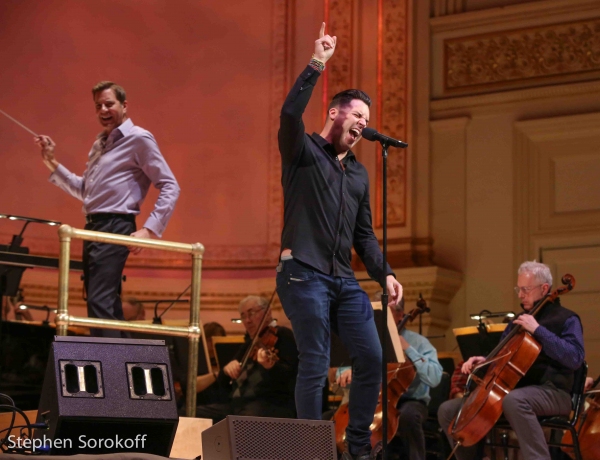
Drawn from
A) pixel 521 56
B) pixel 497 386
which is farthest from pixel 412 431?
pixel 521 56

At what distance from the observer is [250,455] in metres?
2.92

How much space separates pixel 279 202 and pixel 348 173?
13.0 feet

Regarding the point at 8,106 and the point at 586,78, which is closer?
the point at 586,78

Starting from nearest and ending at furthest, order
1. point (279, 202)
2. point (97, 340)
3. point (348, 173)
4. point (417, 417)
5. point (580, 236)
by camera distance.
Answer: point (97, 340), point (348, 173), point (417, 417), point (580, 236), point (279, 202)

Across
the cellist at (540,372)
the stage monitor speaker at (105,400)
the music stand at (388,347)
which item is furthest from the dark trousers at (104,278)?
the cellist at (540,372)

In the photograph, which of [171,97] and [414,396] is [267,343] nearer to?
[414,396]

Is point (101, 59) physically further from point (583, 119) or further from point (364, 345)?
point (364, 345)

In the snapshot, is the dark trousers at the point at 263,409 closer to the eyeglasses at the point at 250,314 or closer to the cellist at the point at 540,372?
the eyeglasses at the point at 250,314

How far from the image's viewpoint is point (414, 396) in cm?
518

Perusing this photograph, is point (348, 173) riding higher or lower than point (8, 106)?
lower

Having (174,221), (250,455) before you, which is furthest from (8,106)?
(250,455)

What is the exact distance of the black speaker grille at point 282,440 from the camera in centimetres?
293

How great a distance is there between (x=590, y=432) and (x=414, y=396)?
3.17 ft

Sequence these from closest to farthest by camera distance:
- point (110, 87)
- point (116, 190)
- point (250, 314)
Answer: point (116, 190) < point (110, 87) < point (250, 314)
